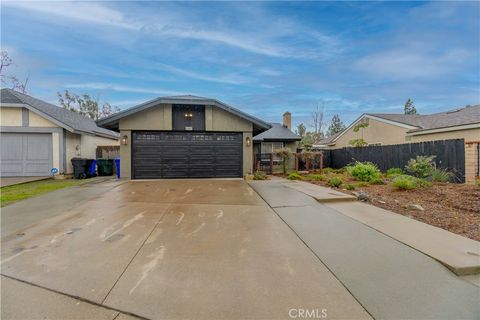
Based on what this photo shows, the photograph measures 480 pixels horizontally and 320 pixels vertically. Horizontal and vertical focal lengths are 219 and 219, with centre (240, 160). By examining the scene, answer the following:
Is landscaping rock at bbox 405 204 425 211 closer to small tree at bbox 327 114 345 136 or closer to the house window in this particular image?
the house window

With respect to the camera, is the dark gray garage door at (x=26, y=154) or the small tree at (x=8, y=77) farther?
the small tree at (x=8, y=77)

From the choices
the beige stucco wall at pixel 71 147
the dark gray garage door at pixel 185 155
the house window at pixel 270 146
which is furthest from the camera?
the house window at pixel 270 146

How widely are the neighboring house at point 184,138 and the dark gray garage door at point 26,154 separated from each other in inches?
150

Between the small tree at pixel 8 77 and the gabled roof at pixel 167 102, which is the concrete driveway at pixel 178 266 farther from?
the small tree at pixel 8 77

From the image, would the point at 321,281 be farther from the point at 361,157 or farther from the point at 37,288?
the point at 361,157

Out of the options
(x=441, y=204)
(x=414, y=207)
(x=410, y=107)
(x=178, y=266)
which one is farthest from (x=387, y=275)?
(x=410, y=107)

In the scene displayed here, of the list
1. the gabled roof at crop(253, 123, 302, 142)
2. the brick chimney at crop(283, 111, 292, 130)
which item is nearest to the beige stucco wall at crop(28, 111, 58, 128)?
the gabled roof at crop(253, 123, 302, 142)

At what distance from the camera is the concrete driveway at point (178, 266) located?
1.96 metres

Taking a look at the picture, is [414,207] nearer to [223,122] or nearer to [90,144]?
[223,122]

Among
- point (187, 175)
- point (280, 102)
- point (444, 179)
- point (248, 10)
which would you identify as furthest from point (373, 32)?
point (280, 102)

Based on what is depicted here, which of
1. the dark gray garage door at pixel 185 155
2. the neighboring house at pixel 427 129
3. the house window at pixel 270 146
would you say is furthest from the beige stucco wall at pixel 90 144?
the neighboring house at pixel 427 129

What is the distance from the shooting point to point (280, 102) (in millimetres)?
34438

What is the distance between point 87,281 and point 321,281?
8.13ft

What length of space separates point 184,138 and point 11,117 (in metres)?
8.85
